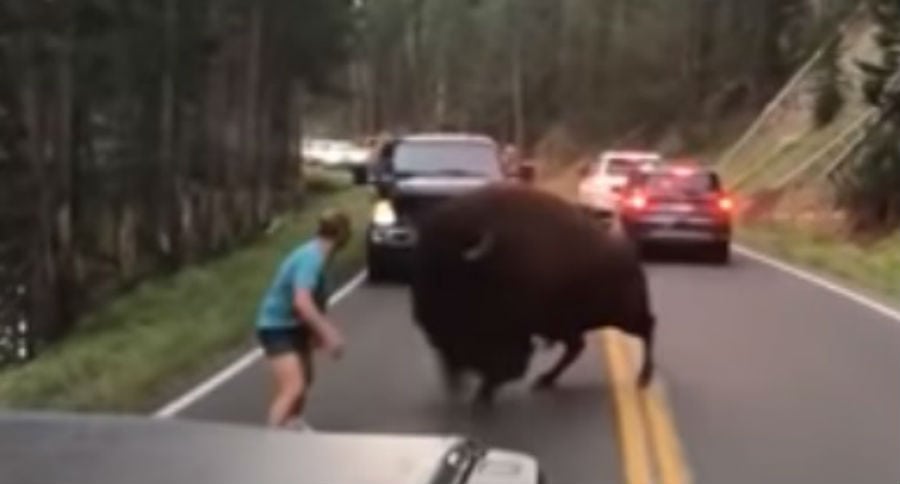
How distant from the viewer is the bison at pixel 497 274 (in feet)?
51.0

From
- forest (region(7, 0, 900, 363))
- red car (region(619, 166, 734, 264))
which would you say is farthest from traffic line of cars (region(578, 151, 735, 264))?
forest (region(7, 0, 900, 363))

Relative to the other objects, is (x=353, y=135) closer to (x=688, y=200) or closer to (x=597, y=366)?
(x=688, y=200)

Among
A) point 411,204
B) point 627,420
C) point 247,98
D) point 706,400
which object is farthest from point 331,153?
point 627,420

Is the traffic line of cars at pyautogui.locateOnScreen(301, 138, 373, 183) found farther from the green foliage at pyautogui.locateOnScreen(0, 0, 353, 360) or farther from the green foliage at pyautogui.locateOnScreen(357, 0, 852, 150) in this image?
the green foliage at pyautogui.locateOnScreen(0, 0, 353, 360)

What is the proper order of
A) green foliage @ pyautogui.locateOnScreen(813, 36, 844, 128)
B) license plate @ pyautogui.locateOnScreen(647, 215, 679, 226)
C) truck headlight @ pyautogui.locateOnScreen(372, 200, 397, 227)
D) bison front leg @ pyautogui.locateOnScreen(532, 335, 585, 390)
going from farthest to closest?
green foliage @ pyautogui.locateOnScreen(813, 36, 844, 128) → license plate @ pyautogui.locateOnScreen(647, 215, 679, 226) → truck headlight @ pyautogui.locateOnScreen(372, 200, 397, 227) → bison front leg @ pyautogui.locateOnScreen(532, 335, 585, 390)

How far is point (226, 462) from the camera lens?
2971 millimetres

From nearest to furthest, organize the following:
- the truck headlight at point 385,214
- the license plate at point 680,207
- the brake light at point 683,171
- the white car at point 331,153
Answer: the truck headlight at point 385,214 < the license plate at point 680,207 < the brake light at point 683,171 < the white car at point 331,153

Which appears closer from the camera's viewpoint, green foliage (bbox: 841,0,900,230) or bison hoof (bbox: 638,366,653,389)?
bison hoof (bbox: 638,366,653,389)

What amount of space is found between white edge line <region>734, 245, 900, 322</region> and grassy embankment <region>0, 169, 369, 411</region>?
264 inches

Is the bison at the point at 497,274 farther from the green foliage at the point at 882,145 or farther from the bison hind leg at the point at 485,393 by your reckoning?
the green foliage at the point at 882,145

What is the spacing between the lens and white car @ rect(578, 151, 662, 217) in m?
45.6

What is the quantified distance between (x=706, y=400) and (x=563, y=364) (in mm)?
1245

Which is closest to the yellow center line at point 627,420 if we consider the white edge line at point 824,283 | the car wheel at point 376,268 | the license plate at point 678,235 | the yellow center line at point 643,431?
the yellow center line at point 643,431

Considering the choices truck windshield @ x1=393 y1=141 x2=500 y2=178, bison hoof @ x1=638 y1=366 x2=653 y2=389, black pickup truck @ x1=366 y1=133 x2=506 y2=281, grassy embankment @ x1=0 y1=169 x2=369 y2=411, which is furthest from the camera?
truck windshield @ x1=393 y1=141 x2=500 y2=178
